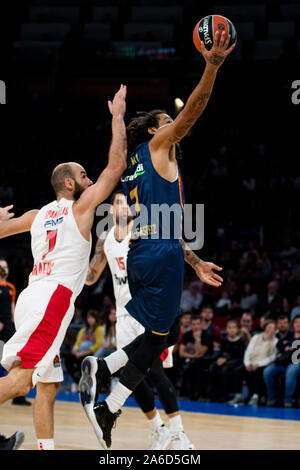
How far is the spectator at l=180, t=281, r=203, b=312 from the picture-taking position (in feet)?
46.4

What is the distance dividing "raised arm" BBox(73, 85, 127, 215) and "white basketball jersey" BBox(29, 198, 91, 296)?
0.46 ft

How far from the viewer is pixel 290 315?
12.2m

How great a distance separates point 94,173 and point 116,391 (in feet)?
49.6

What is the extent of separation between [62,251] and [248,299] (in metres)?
9.13

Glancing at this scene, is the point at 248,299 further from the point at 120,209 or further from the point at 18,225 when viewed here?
the point at 18,225

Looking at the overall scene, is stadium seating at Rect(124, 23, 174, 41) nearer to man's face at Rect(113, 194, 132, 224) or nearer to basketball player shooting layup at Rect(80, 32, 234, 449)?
man's face at Rect(113, 194, 132, 224)

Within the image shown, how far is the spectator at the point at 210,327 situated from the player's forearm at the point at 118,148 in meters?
7.26

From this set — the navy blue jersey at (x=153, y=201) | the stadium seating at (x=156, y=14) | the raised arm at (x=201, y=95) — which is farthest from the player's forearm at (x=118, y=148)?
the stadium seating at (x=156, y=14)

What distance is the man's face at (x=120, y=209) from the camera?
728 centimetres

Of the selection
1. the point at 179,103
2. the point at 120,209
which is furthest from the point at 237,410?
the point at 179,103

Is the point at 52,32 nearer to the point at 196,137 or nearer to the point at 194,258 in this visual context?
the point at 196,137

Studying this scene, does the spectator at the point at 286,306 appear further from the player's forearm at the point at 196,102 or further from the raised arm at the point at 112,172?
the player's forearm at the point at 196,102

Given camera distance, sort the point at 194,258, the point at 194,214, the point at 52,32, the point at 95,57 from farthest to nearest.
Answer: the point at 52,32, the point at 95,57, the point at 194,214, the point at 194,258

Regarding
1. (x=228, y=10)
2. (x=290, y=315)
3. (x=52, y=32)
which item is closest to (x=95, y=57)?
(x=52, y=32)
